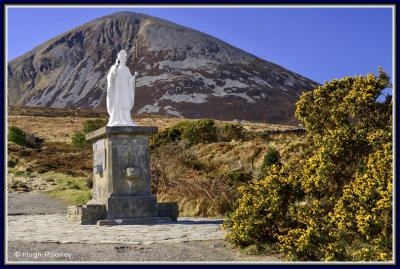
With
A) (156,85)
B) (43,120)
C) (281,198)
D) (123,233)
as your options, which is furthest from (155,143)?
(156,85)

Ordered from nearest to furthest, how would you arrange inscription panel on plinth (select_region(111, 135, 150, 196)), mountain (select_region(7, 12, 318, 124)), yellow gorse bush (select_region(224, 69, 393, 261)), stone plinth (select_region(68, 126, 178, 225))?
yellow gorse bush (select_region(224, 69, 393, 261)) < stone plinth (select_region(68, 126, 178, 225)) < inscription panel on plinth (select_region(111, 135, 150, 196)) < mountain (select_region(7, 12, 318, 124))

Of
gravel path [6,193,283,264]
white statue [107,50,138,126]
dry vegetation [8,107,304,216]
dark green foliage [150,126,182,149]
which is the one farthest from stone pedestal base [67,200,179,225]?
dark green foliage [150,126,182,149]

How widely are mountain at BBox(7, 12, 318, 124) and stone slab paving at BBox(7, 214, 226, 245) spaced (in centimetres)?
8299

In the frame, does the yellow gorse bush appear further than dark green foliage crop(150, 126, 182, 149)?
No

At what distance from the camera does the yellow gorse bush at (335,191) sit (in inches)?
234

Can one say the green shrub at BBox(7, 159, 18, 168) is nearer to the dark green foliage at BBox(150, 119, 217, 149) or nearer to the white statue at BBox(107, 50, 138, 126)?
the dark green foliage at BBox(150, 119, 217, 149)

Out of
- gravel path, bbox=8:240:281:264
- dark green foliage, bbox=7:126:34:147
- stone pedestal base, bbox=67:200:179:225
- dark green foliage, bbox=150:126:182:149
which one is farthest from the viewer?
dark green foliage, bbox=7:126:34:147

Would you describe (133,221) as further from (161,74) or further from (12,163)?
(161,74)

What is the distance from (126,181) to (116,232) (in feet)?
6.95

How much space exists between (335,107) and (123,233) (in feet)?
15.5

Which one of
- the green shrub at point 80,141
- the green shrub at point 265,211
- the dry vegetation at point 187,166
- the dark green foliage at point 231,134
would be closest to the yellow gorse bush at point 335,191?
the green shrub at point 265,211

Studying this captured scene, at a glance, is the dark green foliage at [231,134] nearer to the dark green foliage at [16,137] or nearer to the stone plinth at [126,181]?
the dark green foliage at [16,137]

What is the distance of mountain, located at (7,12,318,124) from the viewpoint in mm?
100562

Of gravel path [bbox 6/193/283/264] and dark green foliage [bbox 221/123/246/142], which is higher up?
dark green foliage [bbox 221/123/246/142]
